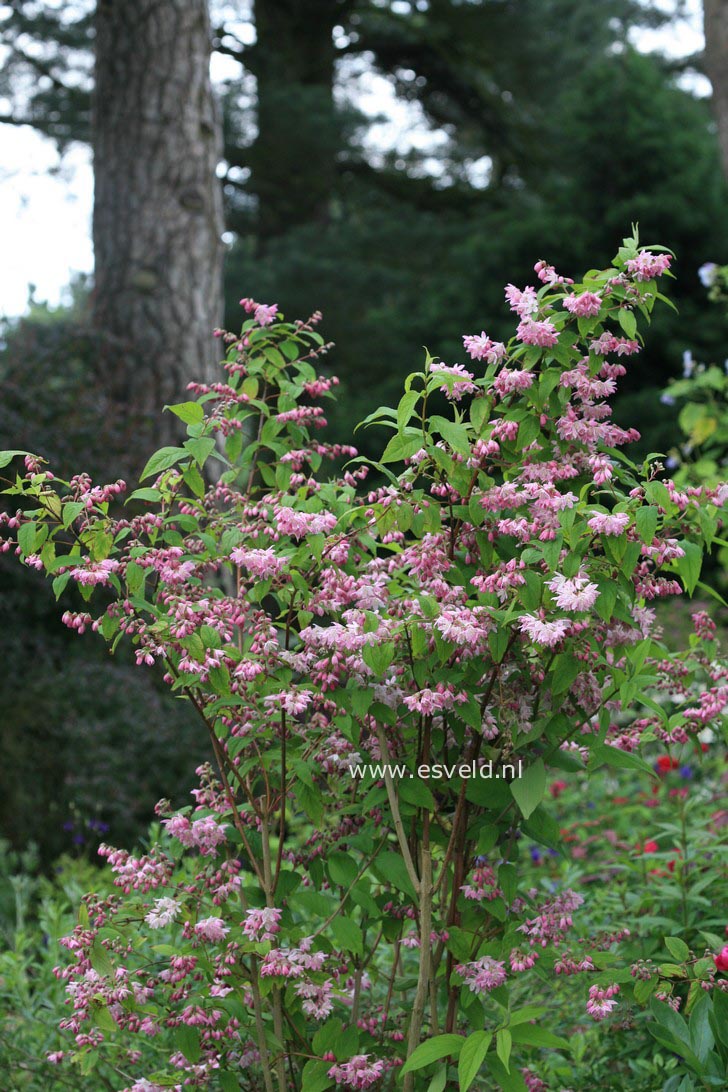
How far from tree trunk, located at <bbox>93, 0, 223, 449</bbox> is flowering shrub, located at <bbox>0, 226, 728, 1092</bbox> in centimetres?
351

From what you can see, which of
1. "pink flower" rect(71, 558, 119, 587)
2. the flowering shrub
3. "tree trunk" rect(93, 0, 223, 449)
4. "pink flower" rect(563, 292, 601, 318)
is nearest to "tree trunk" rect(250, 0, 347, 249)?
"tree trunk" rect(93, 0, 223, 449)

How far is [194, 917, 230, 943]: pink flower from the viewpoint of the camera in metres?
1.98

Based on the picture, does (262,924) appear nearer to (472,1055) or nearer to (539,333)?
(472,1055)

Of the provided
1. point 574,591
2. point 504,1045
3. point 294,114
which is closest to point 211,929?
point 504,1045

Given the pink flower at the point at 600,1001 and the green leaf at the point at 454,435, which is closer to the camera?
the green leaf at the point at 454,435

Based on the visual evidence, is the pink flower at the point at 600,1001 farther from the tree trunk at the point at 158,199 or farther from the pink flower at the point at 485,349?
the tree trunk at the point at 158,199

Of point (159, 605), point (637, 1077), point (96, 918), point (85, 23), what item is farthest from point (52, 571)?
point (85, 23)

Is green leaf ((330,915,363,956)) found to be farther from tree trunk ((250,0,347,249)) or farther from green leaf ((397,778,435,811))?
tree trunk ((250,0,347,249))

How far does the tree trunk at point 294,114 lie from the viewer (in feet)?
43.7

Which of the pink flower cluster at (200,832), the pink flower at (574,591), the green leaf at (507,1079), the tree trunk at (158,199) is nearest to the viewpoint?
the pink flower at (574,591)

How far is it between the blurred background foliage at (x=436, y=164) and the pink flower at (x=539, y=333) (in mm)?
4640

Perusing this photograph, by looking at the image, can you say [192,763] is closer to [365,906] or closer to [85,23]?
[365,906]

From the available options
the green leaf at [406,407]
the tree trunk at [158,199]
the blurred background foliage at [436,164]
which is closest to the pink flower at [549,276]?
the green leaf at [406,407]

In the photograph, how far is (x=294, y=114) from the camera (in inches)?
523
